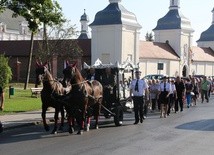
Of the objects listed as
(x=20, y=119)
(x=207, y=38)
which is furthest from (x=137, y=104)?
(x=207, y=38)

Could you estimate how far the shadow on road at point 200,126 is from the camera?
15992 mm

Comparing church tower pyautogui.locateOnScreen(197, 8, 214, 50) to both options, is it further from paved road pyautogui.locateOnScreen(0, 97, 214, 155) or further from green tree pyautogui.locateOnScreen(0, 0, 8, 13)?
paved road pyautogui.locateOnScreen(0, 97, 214, 155)

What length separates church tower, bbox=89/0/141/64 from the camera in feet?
173

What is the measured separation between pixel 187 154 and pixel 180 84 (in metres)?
14.1

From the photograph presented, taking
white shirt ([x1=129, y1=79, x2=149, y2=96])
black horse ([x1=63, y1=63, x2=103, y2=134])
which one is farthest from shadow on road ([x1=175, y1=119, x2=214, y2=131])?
black horse ([x1=63, y1=63, x2=103, y2=134])

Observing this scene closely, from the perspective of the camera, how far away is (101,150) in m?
11.1

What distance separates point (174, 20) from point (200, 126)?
52.7 m

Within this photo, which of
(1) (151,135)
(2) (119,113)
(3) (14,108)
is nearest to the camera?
(1) (151,135)

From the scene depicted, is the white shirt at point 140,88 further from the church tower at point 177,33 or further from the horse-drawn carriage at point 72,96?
the church tower at point 177,33

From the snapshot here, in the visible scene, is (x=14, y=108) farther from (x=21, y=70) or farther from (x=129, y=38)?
(x=21, y=70)

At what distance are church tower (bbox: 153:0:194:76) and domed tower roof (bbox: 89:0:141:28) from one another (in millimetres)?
14240

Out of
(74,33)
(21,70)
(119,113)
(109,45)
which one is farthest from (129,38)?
(119,113)

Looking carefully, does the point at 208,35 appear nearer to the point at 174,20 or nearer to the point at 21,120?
the point at 174,20

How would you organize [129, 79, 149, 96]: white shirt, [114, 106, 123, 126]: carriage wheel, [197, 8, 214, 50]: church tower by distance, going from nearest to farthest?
1. [114, 106, 123, 126]: carriage wheel
2. [129, 79, 149, 96]: white shirt
3. [197, 8, 214, 50]: church tower
